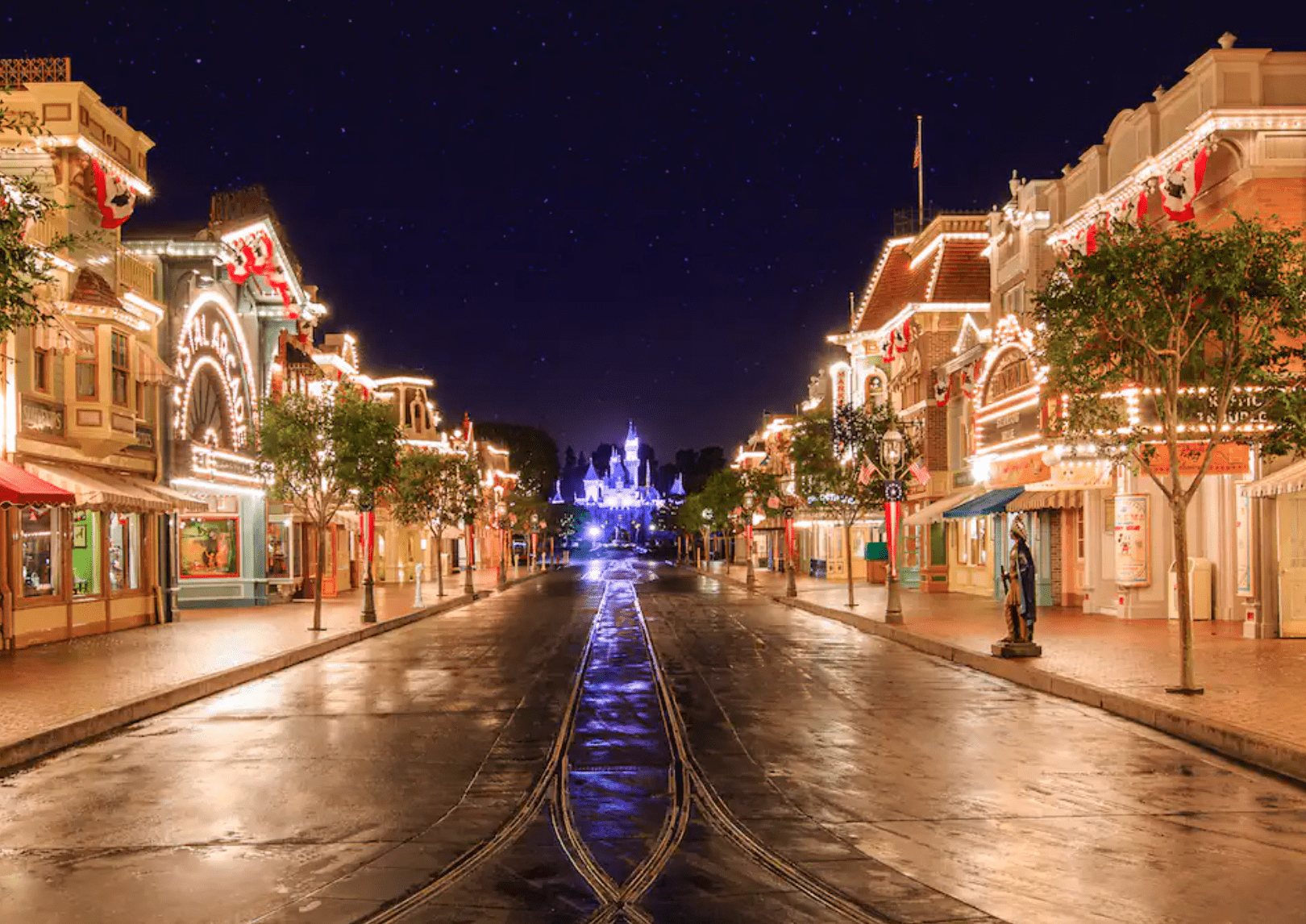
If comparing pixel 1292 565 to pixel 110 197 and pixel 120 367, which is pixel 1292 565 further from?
pixel 110 197

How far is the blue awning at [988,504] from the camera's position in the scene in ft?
118

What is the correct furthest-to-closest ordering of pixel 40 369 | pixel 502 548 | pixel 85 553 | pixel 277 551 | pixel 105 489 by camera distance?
pixel 502 548 < pixel 277 551 < pixel 85 553 < pixel 40 369 < pixel 105 489

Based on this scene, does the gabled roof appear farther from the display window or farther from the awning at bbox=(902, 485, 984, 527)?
the display window

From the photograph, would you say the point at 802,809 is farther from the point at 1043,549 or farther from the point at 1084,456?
the point at 1043,549

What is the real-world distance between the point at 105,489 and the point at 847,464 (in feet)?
78.3

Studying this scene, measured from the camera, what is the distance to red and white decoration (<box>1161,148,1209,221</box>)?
25.3m

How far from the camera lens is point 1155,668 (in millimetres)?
18328

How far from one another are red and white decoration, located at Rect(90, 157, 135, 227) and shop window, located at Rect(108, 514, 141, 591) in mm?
6697

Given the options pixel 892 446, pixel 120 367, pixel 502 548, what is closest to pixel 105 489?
pixel 120 367

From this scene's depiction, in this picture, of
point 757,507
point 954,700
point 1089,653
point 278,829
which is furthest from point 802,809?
point 757,507

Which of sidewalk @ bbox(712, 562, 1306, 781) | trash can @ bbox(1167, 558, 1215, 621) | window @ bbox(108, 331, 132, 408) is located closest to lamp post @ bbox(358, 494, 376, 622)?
→ window @ bbox(108, 331, 132, 408)

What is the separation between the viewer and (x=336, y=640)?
26.0m

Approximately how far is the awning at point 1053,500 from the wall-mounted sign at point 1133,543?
12.0 feet

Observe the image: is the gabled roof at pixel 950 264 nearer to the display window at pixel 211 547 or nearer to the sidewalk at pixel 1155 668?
the sidewalk at pixel 1155 668
